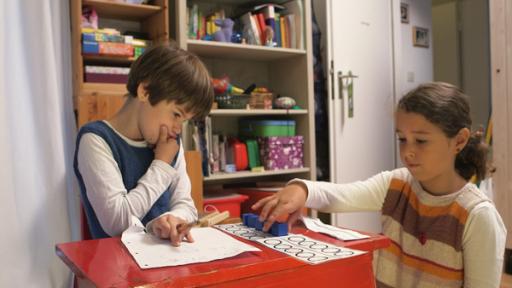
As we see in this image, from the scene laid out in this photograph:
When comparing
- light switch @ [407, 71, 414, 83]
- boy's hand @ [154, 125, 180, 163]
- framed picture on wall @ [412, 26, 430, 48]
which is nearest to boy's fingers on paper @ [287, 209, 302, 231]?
boy's hand @ [154, 125, 180, 163]

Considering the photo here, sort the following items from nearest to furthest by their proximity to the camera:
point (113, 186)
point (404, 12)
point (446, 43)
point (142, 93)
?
1. point (113, 186)
2. point (142, 93)
3. point (404, 12)
4. point (446, 43)

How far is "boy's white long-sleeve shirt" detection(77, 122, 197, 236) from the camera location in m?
1.04

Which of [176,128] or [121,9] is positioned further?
[121,9]

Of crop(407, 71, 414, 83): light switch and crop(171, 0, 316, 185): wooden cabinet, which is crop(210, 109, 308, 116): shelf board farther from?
crop(407, 71, 414, 83): light switch

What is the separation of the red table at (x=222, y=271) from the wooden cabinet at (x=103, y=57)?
48.6 inches

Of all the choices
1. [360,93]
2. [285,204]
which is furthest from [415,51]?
[285,204]

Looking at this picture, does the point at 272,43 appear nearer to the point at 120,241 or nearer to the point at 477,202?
the point at 477,202

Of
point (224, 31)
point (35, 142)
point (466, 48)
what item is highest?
point (466, 48)

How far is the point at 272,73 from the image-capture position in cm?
301

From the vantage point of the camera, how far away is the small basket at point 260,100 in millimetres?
2576

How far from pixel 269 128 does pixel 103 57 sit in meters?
1.03

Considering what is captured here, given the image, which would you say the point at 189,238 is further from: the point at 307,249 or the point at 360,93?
the point at 360,93

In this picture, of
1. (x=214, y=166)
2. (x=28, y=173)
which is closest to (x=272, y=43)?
(x=214, y=166)

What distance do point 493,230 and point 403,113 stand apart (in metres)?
0.34
